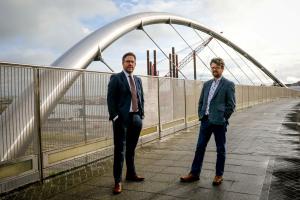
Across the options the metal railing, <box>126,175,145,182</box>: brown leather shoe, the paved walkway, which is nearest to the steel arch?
the metal railing

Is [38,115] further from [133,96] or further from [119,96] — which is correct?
[133,96]

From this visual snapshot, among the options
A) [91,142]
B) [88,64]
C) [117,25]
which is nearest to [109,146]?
[91,142]

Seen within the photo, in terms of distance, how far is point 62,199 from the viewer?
14.0 ft

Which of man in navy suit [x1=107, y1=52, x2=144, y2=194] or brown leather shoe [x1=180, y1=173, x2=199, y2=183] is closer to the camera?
man in navy suit [x1=107, y1=52, x2=144, y2=194]

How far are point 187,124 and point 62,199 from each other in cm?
827

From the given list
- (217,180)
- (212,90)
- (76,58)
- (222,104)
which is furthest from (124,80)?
(76,58)

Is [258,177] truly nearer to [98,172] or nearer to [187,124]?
[98,172]

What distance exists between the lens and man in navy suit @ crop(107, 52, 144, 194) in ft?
14.8

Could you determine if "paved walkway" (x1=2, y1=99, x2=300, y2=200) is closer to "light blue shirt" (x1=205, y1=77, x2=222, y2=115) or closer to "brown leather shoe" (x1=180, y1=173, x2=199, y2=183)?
"brown leather shoe" (x1=180, y1=173, x2=199, y2=183)

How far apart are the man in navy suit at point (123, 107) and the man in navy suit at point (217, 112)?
921mm

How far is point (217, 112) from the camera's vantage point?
15.6 ft

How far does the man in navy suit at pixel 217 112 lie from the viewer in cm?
477

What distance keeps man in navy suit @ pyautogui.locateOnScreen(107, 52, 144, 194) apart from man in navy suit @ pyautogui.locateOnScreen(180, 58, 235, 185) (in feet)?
3.02

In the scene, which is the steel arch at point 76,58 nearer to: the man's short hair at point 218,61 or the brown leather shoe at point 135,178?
the brown leather shoe at point 135,178
